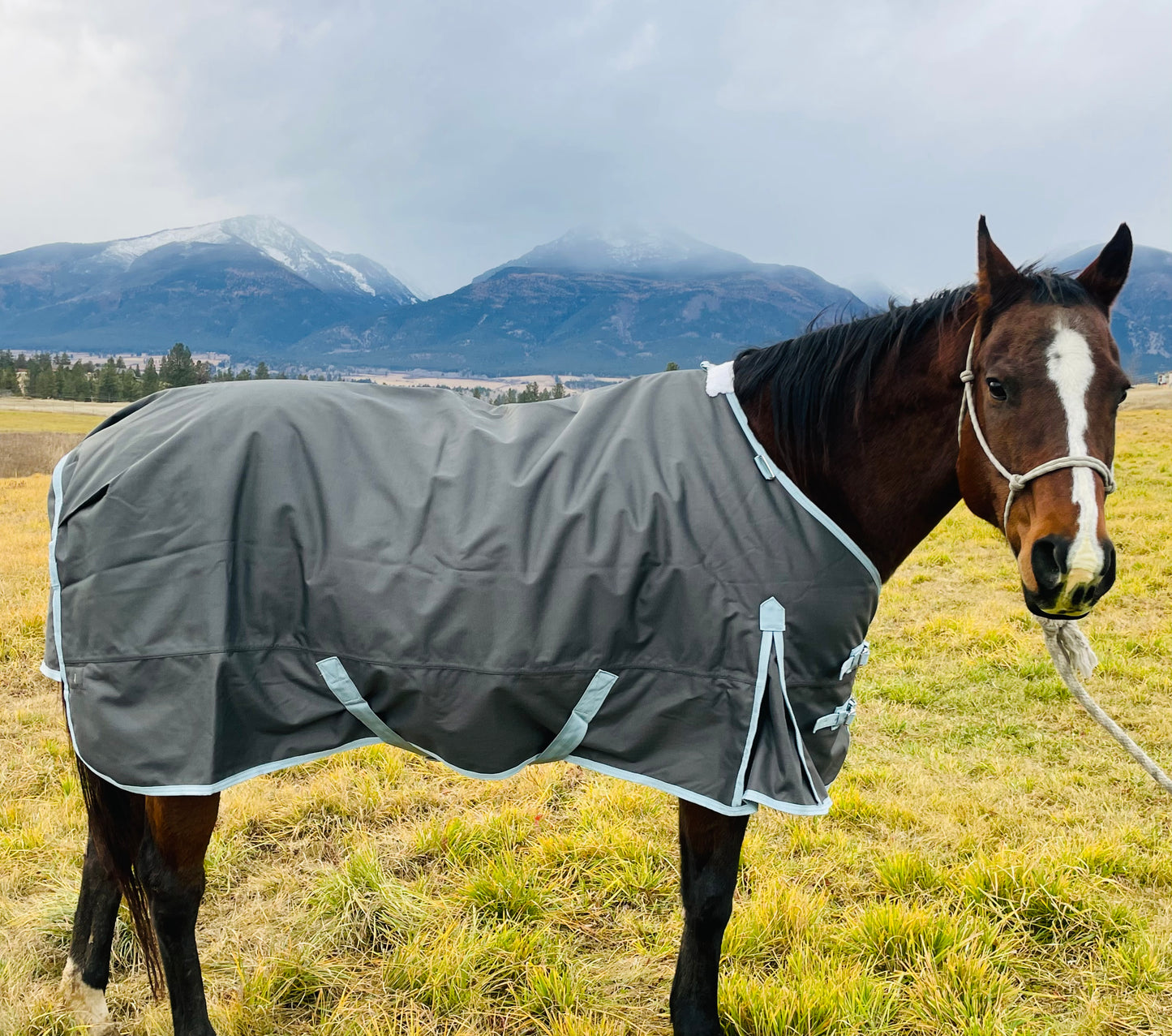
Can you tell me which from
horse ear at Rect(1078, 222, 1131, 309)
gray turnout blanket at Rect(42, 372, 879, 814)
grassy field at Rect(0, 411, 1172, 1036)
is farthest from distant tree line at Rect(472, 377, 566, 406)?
grassy field at Rect(0, 411, 1172, 1036)

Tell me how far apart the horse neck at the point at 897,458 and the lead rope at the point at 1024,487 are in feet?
0.24

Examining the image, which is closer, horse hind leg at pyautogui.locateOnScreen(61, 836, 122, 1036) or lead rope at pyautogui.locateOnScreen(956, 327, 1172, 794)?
lead rope at pyautogui.locateOnScreen(956, 327, 1172, 794)

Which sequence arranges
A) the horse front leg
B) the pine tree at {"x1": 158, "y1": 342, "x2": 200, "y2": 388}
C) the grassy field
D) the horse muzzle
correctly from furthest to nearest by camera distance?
the pine tree at {"x1": 158, "y1": 342, "x2": 200, "y2": 388}, the grassy field, the horse front leg, the horse muzzle

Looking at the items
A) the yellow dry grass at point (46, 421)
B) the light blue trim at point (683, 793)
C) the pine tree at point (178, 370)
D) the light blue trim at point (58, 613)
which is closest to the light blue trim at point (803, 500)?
the light blue trim at point (683, 793)

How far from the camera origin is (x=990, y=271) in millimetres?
1939

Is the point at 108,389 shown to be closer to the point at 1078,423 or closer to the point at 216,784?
the point at 216,784

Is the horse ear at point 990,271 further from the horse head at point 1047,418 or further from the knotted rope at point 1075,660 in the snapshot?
the knotted rope at point 1075,660

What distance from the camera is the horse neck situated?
207cm

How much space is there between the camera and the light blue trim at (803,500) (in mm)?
2002

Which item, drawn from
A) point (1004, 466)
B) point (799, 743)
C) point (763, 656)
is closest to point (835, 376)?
point (1004, 466)

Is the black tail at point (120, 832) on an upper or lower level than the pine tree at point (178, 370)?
lower

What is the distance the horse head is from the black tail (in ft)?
8.62

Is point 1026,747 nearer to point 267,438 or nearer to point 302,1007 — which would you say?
point 302,1007

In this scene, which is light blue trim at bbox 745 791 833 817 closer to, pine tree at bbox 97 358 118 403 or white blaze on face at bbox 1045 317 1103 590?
white blaze on face at bbox 1045 317 1103 590
